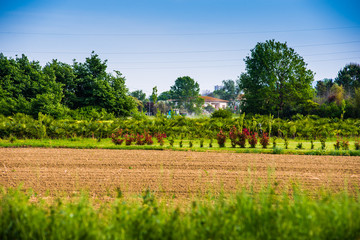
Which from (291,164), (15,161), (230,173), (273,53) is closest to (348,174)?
(291,164)

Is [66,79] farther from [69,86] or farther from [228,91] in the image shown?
[228,91]

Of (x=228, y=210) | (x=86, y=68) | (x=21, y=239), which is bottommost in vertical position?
(x=21, y=239)

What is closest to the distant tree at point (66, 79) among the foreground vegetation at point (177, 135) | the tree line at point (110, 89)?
the tree line at point (110, 89)

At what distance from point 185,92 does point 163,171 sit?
2948 inches

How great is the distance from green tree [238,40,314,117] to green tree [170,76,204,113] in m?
43.6

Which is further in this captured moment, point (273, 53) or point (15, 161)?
point (273, 53)

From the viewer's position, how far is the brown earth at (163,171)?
5.26 m

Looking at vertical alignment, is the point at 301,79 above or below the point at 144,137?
above

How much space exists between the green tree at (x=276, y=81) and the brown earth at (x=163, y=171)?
65.5ft

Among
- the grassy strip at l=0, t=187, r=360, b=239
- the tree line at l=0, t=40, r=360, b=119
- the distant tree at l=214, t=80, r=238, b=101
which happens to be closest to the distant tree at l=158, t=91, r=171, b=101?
the distant tree at l=214, t=80, r=238, b=101

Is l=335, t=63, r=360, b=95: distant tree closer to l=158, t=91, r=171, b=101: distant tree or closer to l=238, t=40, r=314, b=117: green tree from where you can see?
l=238, t=40, r=314, b=117: green tree

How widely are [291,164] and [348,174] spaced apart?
1319 millimetres

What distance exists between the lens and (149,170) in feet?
21.2

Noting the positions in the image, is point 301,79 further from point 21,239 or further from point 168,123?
point 21,239
